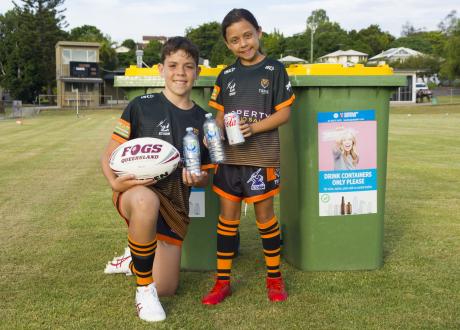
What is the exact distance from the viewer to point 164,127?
3.57 meters

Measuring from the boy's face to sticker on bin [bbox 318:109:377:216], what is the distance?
3.60 ft

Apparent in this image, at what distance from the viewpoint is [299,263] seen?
4.30 metres

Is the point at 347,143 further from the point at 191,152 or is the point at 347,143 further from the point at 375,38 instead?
the point at 375,38

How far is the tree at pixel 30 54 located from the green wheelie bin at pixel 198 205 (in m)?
65.5

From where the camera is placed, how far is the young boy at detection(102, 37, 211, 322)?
11.0 ft

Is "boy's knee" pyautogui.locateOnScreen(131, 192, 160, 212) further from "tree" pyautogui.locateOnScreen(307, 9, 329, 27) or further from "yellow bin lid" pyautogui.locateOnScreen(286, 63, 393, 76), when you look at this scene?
"tree" pyautogui.locateOnScreen(307, 9, 329, 27)

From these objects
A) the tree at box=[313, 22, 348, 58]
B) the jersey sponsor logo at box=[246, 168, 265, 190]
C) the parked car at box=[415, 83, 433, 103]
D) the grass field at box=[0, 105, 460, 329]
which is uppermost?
the tree at box=[313, 22, 348, 58]

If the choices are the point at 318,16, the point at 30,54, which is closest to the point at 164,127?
the point at 30,54

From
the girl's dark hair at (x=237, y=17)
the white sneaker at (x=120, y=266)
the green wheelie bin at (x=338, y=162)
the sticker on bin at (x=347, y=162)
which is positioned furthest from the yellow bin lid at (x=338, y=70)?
the white sneaker at (x=120, y=266)

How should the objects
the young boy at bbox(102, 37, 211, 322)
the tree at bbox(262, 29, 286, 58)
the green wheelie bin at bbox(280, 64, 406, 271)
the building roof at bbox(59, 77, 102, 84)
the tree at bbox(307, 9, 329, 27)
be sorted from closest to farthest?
1. the young boy at bbox(102, 37, 211, 322)
2. the green wheelie bin at bbox(280, 64, 406, 271)
3. the building roof at bbox(59, 77, 102, 84)
4. the tree at bbox(262, 29, 286, 58)
5. the tree at bbox(307, 9, 329, 27)

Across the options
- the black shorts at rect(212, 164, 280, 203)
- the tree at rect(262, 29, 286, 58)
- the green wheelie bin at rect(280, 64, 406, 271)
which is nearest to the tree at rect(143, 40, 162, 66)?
the tree at rect(262, 29, 286, 58)

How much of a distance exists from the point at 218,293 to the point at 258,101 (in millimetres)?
1339

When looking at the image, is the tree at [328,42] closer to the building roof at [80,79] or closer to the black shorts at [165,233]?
the building roof at [80,79]

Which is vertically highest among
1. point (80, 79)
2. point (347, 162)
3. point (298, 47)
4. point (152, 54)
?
point (298, 47)
